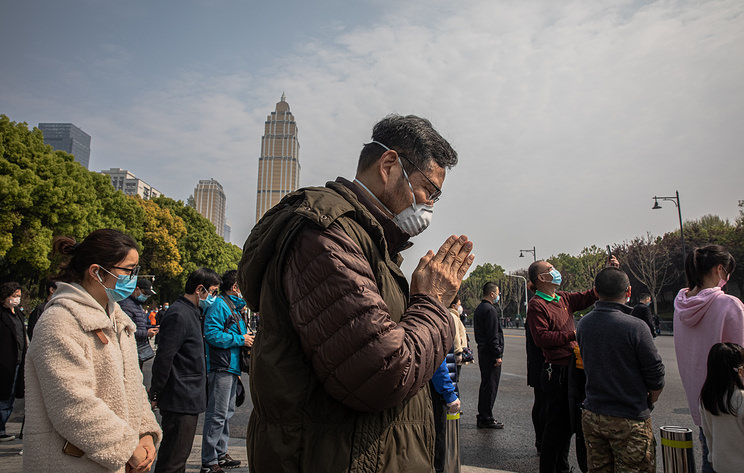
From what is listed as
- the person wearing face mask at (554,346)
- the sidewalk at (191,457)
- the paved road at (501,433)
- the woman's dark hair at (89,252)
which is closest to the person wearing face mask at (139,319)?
the paved road at (501,433)

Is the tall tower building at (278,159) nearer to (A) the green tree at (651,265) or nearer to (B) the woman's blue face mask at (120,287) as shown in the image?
(A) the green tree at (651,265)

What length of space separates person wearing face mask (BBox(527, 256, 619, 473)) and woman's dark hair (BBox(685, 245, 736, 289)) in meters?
1.04

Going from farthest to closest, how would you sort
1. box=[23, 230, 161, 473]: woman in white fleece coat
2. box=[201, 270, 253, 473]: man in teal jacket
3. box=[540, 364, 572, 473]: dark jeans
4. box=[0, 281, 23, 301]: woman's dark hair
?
box=[0, 281, 23, 301]: woman's dark hair
box=[201, 270, 253, 473]: man in teal jacket
box=[540, 364, 572, 473]: dark jeans
box=[23, 230, 161, 473]: woman in white fleece coat

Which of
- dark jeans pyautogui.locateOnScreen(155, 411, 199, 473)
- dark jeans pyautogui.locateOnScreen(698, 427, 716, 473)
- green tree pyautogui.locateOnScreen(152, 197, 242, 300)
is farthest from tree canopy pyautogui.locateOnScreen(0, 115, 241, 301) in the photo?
dark jeans pyautogui.locateOnScreen(698, 427, 716, 473)

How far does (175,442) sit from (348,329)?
367 cm

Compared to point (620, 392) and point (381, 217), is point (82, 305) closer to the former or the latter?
point (381, 217)

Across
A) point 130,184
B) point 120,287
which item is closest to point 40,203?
point 120,287

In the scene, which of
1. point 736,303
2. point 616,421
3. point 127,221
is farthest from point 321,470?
point 127,221

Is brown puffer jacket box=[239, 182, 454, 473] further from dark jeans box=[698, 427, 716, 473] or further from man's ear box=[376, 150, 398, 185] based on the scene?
dark jeans box=[698, 427, 716, 473]

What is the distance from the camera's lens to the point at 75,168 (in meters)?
31.5

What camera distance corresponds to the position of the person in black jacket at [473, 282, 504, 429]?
748cm

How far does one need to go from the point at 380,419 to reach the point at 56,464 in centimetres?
177

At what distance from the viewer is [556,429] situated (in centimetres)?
488

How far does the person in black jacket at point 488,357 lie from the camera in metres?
7.48
